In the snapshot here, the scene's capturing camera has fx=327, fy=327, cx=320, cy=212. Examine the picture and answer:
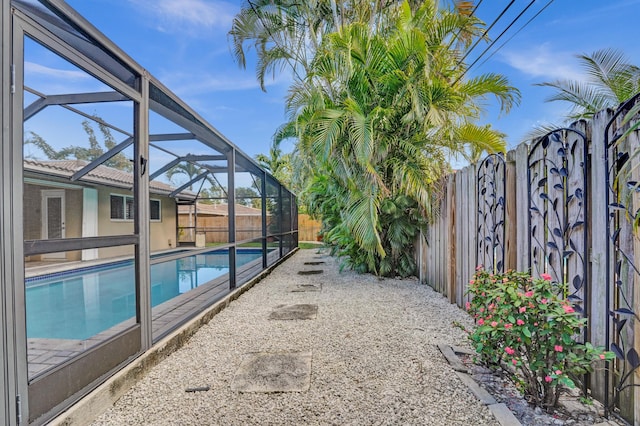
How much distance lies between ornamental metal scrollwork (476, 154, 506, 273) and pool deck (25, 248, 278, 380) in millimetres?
3178

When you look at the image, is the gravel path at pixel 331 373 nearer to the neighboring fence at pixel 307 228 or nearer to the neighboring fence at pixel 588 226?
the neighboring fence at pixel 588 226

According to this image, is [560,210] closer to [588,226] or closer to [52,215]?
[588,226]

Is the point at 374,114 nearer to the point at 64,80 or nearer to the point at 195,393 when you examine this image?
the point at 64,80

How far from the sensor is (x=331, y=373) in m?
2.45

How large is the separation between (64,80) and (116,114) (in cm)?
46

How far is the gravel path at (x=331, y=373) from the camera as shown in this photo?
6.32 feet

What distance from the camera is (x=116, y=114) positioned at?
2.71 meters

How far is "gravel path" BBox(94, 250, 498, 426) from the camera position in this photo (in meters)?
1.93

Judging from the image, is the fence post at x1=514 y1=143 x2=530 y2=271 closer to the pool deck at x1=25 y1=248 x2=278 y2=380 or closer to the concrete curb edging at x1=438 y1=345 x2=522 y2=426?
the concrete curb edging at x1=438 y1=345 x2=522 y2=426

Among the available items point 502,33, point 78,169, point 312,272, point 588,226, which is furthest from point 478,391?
point 502,33

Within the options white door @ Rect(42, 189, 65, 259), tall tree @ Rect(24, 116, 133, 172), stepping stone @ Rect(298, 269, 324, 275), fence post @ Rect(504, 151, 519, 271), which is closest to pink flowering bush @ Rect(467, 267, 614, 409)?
fence post @ Rect(504, 151, 519, 271)

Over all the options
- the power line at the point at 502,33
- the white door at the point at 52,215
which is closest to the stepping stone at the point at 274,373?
the white door at the point at 52,215

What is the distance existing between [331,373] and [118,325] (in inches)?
68.0

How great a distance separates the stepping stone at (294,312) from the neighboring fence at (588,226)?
214cm
